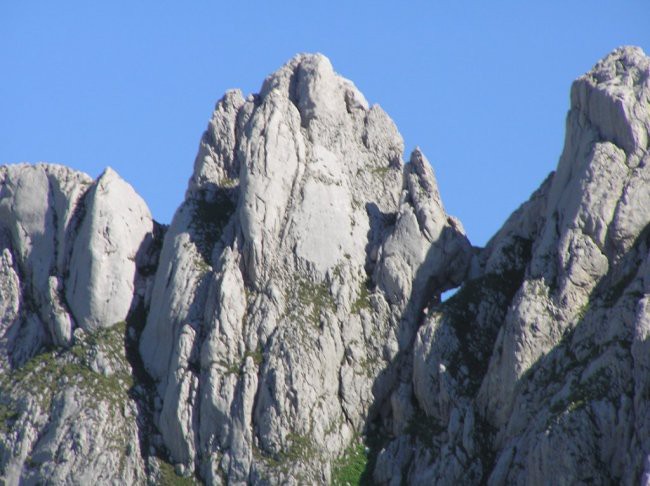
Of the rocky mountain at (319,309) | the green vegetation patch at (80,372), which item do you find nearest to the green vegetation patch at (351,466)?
the rocky mountain at (319,309)

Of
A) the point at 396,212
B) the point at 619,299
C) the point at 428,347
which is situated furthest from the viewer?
the point at 396,212

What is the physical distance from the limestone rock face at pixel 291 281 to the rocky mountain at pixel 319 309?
0.47ft

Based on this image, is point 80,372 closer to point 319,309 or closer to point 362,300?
point 319,309

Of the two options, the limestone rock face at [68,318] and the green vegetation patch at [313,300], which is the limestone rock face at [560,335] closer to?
the green vegetation patch at [313,300]

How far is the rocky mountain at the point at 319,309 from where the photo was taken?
10475 cm

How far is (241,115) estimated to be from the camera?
407 ft

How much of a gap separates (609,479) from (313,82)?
1560 inches

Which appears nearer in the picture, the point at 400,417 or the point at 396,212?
the point at 400,417

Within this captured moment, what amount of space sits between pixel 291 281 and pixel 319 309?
2834 mm

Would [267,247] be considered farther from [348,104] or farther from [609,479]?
[609,479]

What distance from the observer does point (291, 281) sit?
115m

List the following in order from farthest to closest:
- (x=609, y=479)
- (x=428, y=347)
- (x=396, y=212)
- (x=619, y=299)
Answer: (x=396, y=212) → (x=428, y=347) → (x=619, y=299) → (x=609, y=479)

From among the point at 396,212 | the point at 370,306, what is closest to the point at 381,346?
the point at 370,306

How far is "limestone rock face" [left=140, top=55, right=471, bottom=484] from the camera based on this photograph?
360ft
